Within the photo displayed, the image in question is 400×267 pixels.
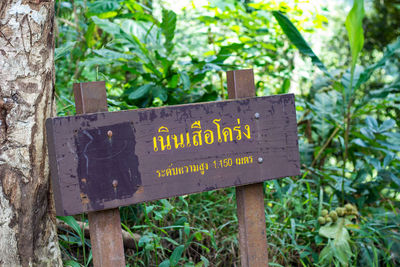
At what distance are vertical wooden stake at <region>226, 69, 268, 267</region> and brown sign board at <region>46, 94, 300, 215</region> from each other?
3.3 inches

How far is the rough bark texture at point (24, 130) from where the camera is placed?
149 cm

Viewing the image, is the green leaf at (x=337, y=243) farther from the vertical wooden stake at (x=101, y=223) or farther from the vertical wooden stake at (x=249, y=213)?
the vertical wooden stake at (x=101, y=223)

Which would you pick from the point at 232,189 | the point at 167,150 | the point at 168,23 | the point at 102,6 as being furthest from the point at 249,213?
Answer: the point at 102,6

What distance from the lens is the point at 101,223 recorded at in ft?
5.04

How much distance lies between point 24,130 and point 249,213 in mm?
959

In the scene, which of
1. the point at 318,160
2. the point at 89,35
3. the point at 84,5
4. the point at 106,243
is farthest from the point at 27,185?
the point at 318,160

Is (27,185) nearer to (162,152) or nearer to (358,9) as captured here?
(162,152)

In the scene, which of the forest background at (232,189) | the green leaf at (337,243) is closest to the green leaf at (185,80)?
the forest background at (232,189)

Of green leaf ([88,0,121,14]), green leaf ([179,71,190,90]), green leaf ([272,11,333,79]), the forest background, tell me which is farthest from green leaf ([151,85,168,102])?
green leaf ([272,11,333,79])

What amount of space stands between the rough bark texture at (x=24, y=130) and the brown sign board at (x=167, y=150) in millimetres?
156

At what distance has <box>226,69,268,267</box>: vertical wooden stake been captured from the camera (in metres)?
1.80

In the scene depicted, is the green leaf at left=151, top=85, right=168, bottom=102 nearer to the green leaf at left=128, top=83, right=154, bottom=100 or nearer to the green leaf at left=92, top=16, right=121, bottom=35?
the green leaf at left=128, top=83, right=154, bottom=100

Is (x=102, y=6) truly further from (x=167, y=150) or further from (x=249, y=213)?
(x=249, y=213)

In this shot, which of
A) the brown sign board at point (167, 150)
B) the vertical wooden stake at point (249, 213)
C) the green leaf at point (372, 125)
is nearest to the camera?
the brown sign board at point (167, 150)
